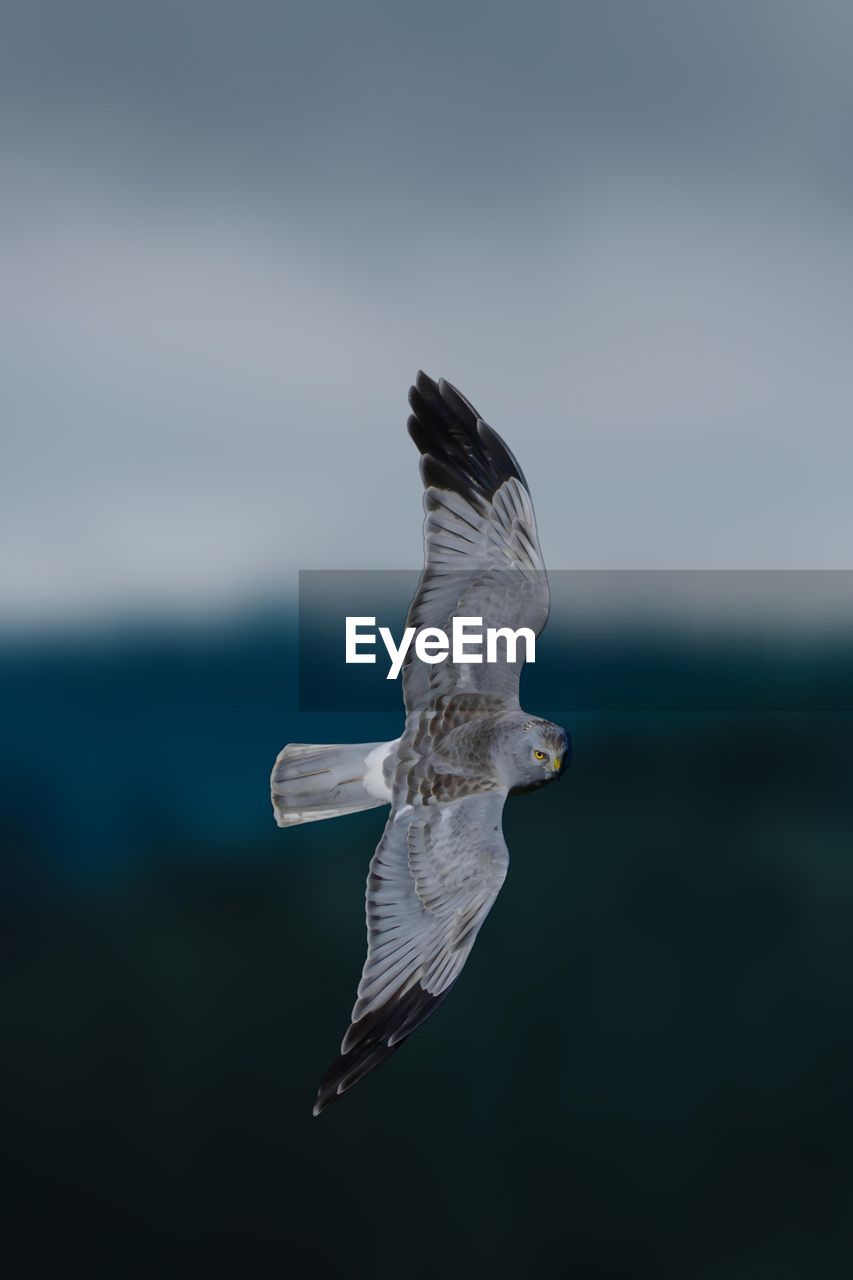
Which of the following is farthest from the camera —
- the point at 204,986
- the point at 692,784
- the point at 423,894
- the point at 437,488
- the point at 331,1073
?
the point at 692,784

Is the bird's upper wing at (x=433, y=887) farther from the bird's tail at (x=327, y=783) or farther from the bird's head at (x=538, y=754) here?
the bird's tail at (x=327, y=783)

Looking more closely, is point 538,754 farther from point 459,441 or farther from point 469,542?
point 459,441

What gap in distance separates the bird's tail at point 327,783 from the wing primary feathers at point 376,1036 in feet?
3.19

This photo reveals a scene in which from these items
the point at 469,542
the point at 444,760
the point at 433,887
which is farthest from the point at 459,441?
the point at 433,887

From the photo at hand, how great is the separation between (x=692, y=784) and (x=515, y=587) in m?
24.9

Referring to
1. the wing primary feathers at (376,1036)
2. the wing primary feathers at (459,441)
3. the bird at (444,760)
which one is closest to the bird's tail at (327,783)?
the bird at (444,760)

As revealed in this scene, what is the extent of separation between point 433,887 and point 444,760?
0.63 metres

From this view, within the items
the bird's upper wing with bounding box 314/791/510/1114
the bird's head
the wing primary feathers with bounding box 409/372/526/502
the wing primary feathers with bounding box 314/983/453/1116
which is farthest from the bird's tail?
the wing primary feathers with bounding box 409/372/526/502

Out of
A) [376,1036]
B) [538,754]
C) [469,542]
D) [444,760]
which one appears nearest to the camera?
[376,1036]

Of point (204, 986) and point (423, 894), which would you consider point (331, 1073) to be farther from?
point (204, 986)

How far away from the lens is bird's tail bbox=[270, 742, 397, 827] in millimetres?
4289

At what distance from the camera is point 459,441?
171 inches

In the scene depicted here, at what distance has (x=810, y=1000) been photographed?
756 inches

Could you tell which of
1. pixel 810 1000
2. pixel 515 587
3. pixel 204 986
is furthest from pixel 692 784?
pixel 515 587
